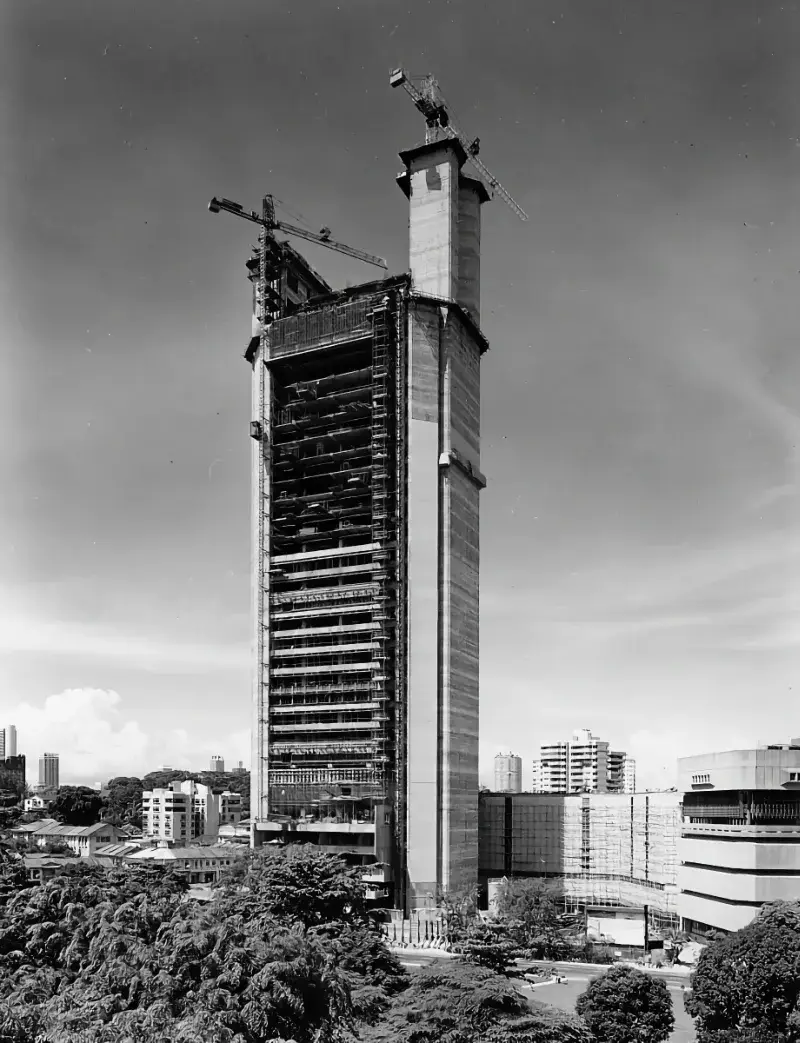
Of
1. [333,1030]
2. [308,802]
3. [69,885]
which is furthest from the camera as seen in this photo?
[308,802]

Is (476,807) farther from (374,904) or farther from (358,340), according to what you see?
(358,340)

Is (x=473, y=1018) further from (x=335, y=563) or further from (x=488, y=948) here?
(x=335, y=563)

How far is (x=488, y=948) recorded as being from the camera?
3803cm

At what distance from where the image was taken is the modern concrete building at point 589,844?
406 feet

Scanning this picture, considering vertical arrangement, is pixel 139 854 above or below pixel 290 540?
below

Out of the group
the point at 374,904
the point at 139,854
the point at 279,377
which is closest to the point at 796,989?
the point at 374,904

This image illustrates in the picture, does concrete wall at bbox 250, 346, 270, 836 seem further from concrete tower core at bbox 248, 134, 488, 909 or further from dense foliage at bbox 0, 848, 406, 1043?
dense foliage at bbox 0, 848, 406, 1043

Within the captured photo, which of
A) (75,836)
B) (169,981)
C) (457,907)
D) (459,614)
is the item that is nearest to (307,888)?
(457,907)

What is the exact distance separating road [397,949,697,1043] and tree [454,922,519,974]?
14.6 m

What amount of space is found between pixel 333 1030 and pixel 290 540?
9922 centimetres

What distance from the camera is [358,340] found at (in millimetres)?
120625

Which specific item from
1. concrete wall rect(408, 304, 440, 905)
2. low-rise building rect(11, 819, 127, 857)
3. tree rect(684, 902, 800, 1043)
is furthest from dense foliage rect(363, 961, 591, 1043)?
low-rise building rect(11, 819, 127, 857)

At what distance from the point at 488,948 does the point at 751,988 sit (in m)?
20.1

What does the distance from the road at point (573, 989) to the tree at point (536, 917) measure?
4.34m
